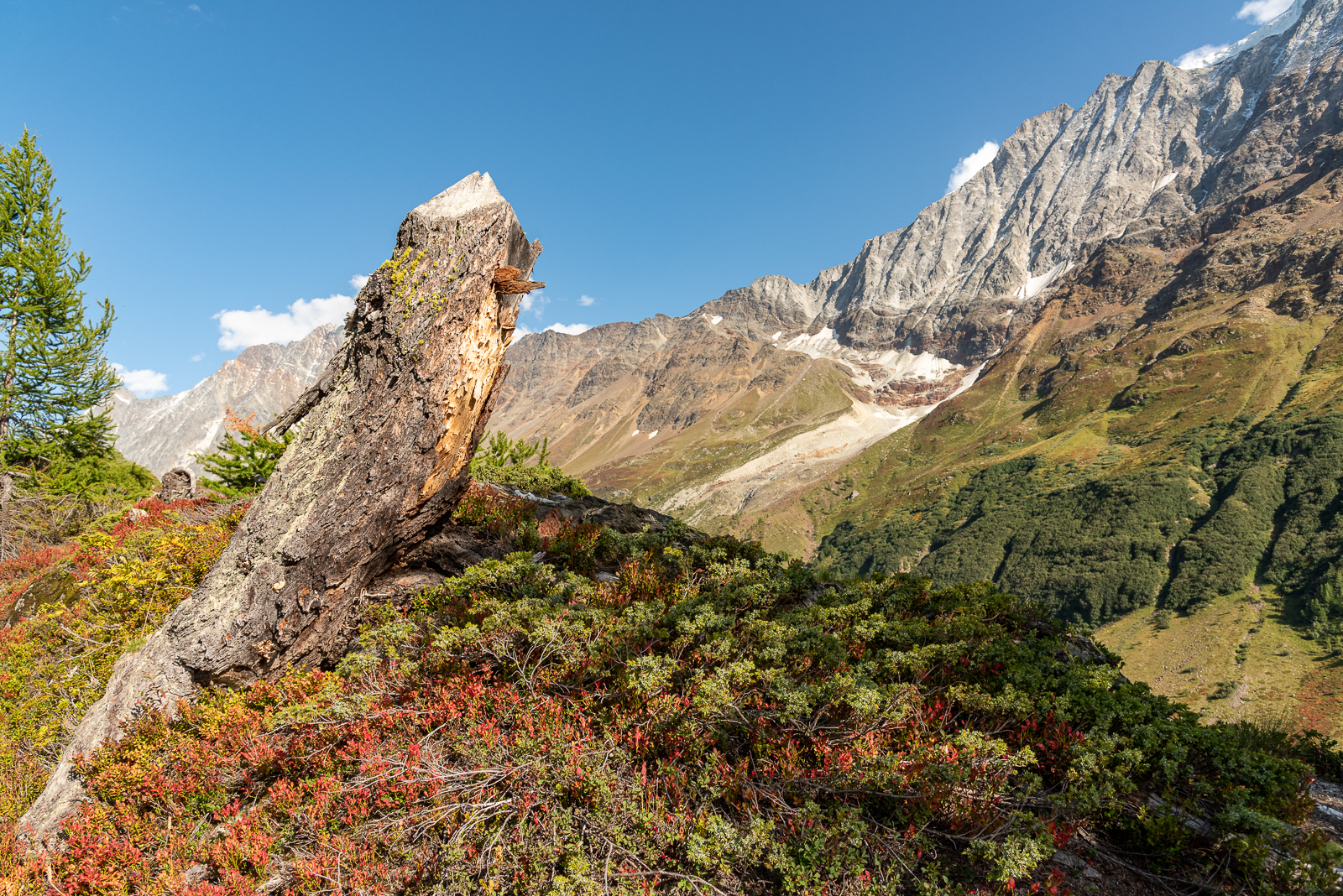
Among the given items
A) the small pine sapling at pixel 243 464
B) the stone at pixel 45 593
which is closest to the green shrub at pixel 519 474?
the small pine sapling at pixel 243 464

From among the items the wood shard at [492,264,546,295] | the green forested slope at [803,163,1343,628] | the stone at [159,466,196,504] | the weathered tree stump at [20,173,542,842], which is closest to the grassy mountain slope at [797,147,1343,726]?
the green forested slope at [803,163,1343,628]

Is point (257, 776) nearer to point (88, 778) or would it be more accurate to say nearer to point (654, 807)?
point (88, 778)

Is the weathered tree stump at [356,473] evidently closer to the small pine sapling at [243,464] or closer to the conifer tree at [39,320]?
the small pine sapling at [243,464]

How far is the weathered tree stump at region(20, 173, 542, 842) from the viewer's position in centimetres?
599

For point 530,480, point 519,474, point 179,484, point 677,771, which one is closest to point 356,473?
point 677,771

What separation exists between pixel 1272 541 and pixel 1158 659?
153 ft

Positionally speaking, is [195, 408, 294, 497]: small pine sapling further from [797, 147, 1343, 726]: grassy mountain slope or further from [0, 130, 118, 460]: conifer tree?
[797, 147, 1343, 726]: grassy mountain slope

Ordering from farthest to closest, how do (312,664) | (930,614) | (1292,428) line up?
1. (1292,428)
2. (930,614)
3. (312,664)

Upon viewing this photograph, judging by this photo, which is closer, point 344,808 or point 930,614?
point 344,808

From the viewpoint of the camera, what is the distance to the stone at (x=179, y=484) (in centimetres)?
1547

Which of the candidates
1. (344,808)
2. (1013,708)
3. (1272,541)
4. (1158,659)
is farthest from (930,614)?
(1272,541)

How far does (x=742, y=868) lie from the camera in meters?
4.18

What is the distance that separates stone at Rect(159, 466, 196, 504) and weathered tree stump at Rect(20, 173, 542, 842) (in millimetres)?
11980

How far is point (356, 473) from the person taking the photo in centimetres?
661
